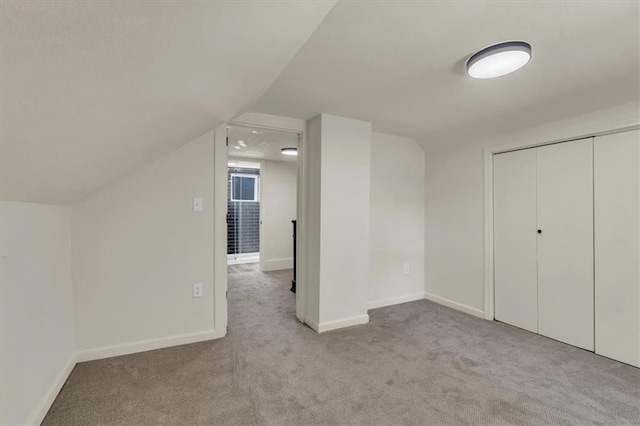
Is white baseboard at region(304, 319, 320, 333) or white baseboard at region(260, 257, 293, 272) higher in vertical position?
white baseboard at region(260, 257, 293, 272)

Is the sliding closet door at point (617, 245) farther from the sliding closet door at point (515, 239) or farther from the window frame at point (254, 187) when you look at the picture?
the window frame at point (254, 187)

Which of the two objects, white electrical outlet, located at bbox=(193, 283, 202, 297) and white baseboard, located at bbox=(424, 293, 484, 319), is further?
white baseboard, located at bbox=(424, 293, 484, 319)

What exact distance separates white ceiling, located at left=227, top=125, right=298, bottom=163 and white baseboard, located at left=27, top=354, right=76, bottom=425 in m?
2.54

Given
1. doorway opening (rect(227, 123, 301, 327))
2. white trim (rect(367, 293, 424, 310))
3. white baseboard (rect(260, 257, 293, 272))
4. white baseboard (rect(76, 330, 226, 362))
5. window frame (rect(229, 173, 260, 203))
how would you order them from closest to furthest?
white baseboard (rect(76, 330, 226, 362)) → white trim (rect(367, 293, 424, 310)) → doorway opening (rect(227, 123, 301, 327)) → white baseboard (rect(260, 257, 293, 272)) → window frame (rect(229, 173, 260, 203))

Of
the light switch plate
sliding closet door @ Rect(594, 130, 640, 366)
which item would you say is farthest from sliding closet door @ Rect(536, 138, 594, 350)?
the light switch plate

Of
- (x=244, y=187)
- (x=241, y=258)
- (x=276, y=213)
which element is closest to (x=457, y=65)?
(x=276, y=213)

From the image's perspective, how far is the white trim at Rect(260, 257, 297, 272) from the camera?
18.6ft

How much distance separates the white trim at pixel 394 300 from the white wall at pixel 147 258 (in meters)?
1.73

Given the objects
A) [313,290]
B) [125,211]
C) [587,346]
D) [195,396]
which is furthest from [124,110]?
[587,346]

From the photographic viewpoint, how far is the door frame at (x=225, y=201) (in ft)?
8.73

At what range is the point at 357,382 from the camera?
200 centimetres

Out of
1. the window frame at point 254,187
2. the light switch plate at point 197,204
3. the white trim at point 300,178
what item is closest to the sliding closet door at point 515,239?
the white trim at point 300,178

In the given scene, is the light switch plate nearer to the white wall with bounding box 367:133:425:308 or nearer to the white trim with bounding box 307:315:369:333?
the white trim with bounding box 307:315:369:333

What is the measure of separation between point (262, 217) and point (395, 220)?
289 cm
